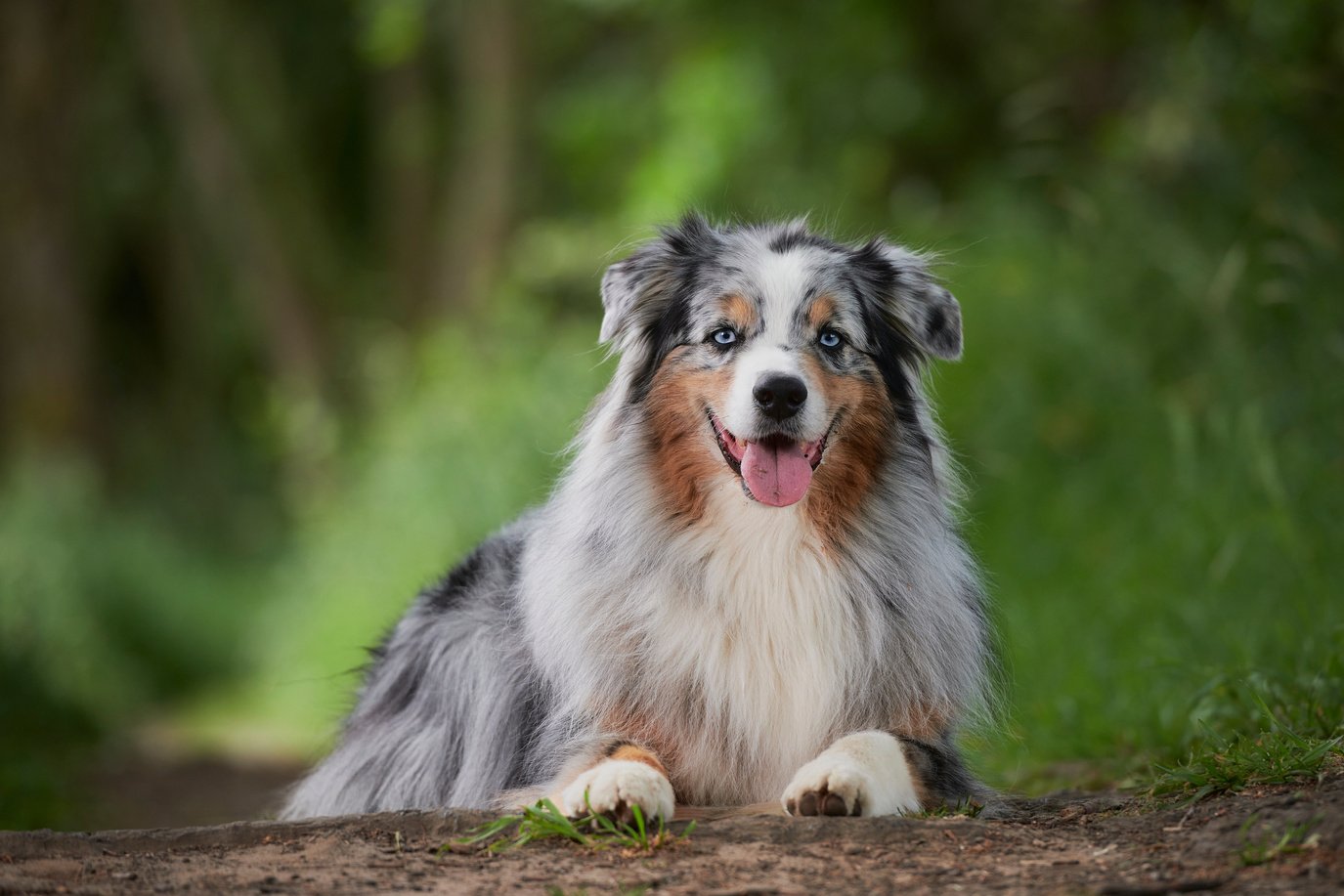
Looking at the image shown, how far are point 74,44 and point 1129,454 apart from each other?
40.9ft

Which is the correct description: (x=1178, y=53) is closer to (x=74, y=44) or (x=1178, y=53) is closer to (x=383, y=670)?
(x=383, y=670)

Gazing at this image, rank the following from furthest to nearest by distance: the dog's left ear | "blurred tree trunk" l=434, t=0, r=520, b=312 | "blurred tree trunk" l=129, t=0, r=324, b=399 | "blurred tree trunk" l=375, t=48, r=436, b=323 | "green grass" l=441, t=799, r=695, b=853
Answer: "blurred tree trunk" l=375, t=48, r=436, b=323 < "blurred tree trunk" l=129, t=0, r=324, b=399 < "blurred tree trunk" l=434, t=0, r=520, b=312 < the dog's left ear < "green grass" l=441, t=799, r=695, b=853

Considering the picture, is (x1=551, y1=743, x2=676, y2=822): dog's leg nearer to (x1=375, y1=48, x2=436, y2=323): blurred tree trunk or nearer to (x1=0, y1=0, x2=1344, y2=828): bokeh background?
(x1=0, y1=0, x2=1344, y2=828): bokeh background

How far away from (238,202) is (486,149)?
312 cm

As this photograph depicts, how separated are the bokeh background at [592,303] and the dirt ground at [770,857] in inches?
41.6

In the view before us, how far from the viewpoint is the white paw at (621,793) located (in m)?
3.41

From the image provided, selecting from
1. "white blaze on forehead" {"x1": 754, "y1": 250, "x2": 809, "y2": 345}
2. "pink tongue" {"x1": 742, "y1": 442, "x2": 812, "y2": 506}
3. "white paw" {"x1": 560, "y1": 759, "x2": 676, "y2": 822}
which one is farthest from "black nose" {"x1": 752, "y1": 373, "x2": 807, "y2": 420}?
"white paw" {"x1": 560, "y1": 759, "x2": 676, "y2": 822}

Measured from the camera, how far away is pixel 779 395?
382cm

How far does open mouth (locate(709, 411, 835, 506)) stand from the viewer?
3.89m

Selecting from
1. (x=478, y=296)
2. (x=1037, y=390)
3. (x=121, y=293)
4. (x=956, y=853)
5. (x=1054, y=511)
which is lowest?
(x=956, y=853)

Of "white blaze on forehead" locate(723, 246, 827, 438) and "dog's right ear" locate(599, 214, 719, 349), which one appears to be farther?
"dog's right ear" locate(599, 214, 719, 349)

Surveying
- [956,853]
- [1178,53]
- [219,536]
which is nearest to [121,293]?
[219,536]

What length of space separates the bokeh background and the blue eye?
1.03 meters

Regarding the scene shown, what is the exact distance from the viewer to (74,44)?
612 inches
